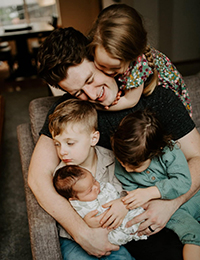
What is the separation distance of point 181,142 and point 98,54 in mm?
606

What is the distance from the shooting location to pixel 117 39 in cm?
114

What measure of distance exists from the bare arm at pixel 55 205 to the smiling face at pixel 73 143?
0.14m

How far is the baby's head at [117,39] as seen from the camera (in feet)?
3.76

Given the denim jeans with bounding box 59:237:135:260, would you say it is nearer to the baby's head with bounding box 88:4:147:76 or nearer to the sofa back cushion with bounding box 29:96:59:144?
the sofa back cushion with bounding box 29:96:59:144

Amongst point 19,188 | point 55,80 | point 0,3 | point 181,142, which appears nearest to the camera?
point 55,80

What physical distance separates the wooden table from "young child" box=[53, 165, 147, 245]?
197 inches

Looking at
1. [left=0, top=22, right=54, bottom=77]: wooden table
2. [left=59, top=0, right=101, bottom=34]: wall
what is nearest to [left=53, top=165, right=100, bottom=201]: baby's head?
[left=0, top=22, right=54, bottom=77]: wooden table

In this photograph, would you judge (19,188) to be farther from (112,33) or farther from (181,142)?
(112,33)

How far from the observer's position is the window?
7.76 metres

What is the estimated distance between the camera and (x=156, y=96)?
1.45 metres

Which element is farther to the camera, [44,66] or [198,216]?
[198,216]

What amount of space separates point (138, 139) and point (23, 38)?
5293 millimetres

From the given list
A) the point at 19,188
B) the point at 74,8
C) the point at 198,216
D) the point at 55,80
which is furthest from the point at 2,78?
the point at 198,216

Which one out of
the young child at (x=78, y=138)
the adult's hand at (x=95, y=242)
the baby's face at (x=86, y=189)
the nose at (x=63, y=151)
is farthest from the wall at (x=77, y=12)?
the adult's hand at (x=95, y=242)
